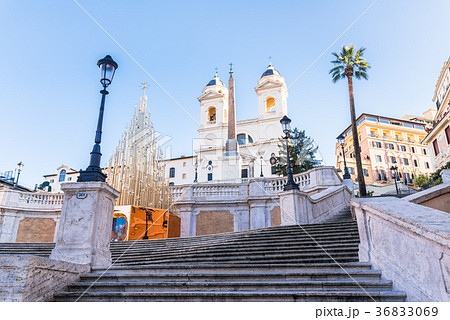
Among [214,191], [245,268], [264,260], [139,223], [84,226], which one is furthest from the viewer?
[214,191]

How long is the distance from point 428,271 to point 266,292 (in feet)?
6.41

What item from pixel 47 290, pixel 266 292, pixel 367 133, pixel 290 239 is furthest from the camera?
pixel 367 133

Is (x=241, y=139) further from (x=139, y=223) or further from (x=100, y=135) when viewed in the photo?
(x=100, y=135)

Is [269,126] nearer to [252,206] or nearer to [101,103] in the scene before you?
[252,206]

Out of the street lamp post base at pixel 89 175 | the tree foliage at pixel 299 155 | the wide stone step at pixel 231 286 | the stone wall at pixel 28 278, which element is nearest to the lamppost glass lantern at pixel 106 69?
the street lamp post base at pixel 89 175

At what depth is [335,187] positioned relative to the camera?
15141 millimetres

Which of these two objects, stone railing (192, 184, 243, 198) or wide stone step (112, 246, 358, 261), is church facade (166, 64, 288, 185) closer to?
stone railing (192, 184, 243, 198)

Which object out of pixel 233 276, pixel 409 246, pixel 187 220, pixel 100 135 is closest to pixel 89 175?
pixel 100 135

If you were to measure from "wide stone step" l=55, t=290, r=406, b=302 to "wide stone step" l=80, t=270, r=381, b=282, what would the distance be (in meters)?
0.61

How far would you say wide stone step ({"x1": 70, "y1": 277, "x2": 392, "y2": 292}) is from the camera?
4.42m

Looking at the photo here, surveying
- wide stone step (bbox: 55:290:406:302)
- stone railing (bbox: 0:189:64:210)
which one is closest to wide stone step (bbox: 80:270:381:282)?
wide stone step (bbox: 55:290:406:302)

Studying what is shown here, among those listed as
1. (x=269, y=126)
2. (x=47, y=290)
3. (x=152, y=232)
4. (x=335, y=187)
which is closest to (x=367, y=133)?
(x=269, y=126)

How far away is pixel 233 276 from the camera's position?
5.11m

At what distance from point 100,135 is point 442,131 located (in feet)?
137
